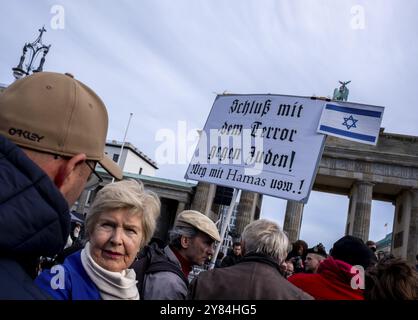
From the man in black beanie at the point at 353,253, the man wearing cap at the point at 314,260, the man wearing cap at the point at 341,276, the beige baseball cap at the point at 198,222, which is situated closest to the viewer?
the man wearing cap at the point at 341,276

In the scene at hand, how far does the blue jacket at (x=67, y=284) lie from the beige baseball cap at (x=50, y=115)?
89 centimetres

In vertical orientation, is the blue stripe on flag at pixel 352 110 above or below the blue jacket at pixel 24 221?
above

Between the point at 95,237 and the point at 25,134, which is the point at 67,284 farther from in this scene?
the point at 25,134

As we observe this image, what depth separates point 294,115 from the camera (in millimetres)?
5379

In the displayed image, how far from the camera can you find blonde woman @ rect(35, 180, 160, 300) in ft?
6.97

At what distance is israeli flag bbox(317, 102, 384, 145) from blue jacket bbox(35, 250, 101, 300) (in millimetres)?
3821

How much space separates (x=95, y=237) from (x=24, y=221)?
5.12 feet

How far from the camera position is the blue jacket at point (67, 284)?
204cm

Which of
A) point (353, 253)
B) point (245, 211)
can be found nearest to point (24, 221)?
point (353, 253)

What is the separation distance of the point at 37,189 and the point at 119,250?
4.90 feet

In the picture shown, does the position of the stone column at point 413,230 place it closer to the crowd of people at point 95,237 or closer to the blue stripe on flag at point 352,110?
the blue stripe on flag at point 352,110

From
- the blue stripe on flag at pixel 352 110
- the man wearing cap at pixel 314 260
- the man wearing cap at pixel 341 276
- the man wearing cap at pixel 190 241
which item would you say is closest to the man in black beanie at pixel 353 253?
the man wearing cap at pixel 341 276

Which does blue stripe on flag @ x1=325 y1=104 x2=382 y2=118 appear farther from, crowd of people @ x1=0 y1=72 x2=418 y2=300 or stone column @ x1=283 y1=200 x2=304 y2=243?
stone column @ x1=283 y1=200 x2=304 y2=243
